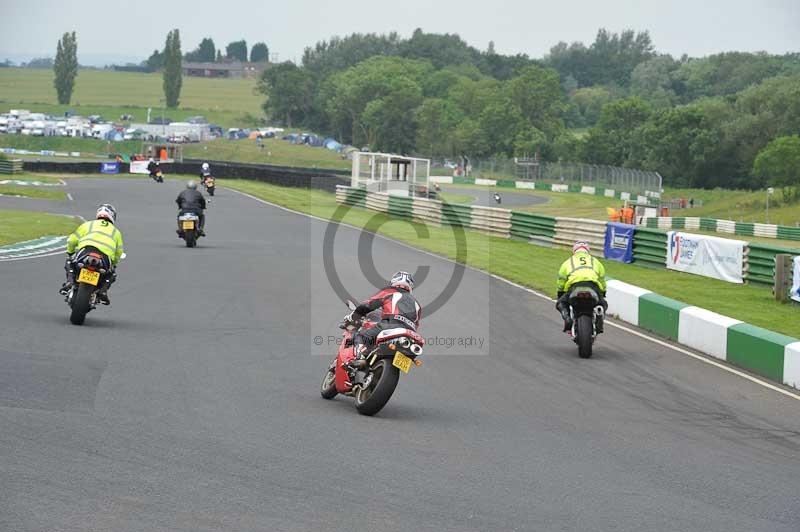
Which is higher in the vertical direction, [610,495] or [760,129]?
[760,129]

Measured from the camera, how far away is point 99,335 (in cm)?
1435

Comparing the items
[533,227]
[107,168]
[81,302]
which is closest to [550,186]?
[107,168]

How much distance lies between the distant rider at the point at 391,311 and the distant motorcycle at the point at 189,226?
60.3 feet

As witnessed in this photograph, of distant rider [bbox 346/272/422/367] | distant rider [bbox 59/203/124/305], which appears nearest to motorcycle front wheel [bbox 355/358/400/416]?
distant rider [bbox 346/272/422/367]

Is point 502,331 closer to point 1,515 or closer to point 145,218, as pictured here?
point 1,515

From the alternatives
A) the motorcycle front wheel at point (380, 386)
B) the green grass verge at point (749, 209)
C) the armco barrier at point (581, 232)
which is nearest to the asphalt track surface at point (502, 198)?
the green grass verge at point (749, 209)

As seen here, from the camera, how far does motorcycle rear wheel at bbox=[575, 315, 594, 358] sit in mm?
15398

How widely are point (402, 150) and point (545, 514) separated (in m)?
142

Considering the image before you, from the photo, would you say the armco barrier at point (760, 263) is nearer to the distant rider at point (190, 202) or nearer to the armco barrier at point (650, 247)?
the armco barrier at point (650, 247)

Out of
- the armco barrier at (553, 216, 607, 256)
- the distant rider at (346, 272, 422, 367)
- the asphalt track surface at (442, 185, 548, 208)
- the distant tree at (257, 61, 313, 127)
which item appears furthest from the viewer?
the distant tree at (257, 61, 313, 127)

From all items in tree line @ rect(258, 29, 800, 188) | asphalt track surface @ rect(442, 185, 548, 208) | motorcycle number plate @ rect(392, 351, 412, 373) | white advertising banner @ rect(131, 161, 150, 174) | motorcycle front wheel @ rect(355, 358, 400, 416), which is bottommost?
motorcycle front wheel @ rect(355, 358, 400, 416)

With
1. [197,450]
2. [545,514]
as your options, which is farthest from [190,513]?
[545,514]

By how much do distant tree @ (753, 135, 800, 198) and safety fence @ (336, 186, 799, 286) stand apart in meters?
45.1

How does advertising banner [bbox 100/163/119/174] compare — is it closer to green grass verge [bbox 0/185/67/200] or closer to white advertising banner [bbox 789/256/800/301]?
green grass verge [bbox 0/185/67/200]
